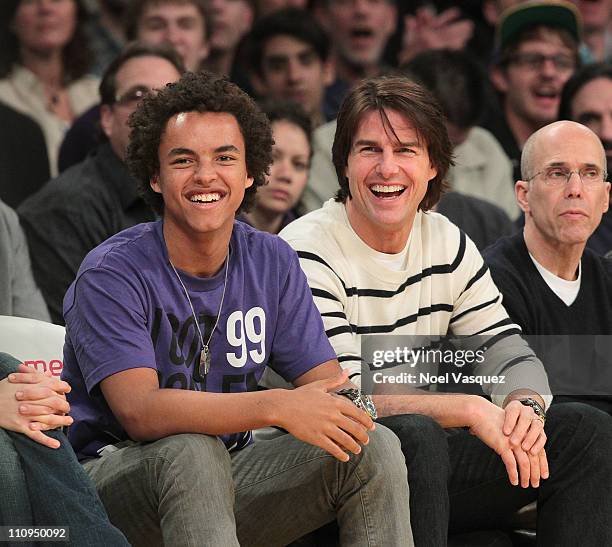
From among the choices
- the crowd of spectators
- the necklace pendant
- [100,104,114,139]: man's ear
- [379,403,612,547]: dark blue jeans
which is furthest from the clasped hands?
[100,104,114,139]: man's ear

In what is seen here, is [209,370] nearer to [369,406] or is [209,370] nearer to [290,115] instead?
[369,406]

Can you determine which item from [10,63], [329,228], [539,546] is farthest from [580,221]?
[10,63]

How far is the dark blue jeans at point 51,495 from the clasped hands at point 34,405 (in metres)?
0.02

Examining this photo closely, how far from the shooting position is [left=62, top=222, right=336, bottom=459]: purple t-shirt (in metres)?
2.29

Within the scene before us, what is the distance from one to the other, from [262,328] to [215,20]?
2780mm

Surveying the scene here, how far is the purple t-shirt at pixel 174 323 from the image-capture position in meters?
2.29

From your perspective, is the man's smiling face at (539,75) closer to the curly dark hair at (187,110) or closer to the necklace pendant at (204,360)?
the curly dark hair at (187,110)

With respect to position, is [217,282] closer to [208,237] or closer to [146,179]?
[208,237]

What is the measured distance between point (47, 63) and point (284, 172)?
1.26 m

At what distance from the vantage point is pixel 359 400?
2.30m

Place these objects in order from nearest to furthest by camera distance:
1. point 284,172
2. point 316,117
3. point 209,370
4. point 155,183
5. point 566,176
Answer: point 209,370 < point 155,183 < point 566,176 < point 284,172 < point 316,117

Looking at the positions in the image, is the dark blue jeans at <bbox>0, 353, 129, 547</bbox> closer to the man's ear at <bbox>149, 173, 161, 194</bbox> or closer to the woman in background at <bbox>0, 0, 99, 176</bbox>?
the man's ear at <bbox>149, 173, 161, 194</bbox>

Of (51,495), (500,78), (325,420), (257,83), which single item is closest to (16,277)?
(51,495)

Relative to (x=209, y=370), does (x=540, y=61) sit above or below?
above
